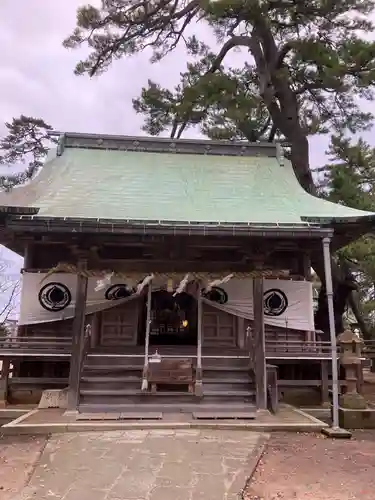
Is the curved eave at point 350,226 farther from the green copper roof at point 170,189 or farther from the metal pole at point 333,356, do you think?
the metal pole at point 333,356

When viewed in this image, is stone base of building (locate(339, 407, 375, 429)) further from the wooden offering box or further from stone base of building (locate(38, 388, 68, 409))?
stone base of building (locate(38, 388, 68, 409))

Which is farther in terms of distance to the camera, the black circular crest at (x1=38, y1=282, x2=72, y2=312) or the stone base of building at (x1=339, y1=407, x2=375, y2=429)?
the black circular crest at (x1=38, y1=282, x2=72, y2=312)

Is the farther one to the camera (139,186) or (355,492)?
(139,186)

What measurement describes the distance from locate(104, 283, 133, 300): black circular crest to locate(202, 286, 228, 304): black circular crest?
1765 millimetres

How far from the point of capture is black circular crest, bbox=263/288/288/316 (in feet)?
34.1

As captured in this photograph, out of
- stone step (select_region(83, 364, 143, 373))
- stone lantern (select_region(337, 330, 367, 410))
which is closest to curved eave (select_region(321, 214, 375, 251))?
stone lantern (select_region(337, 330, 367, 410))

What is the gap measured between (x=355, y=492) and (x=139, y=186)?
7855 mm

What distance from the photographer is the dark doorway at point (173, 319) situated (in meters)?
12.5

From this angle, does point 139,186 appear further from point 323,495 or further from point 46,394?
point 323,495

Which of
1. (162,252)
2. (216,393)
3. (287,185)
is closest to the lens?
(216,393)

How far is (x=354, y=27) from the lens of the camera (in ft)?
46.8

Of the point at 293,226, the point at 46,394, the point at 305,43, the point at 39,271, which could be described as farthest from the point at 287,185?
the point at 46,394

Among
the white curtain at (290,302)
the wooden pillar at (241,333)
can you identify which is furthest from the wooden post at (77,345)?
the wooden pillar at (241,333)

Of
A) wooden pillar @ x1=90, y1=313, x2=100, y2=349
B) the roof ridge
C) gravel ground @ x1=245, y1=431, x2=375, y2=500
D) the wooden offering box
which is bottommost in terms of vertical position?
gravel ground @ x1=245, y1=431, x2=375, y2=500
